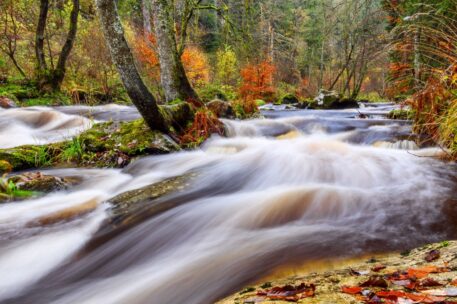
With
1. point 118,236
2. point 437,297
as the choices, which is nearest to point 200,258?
point 118,236

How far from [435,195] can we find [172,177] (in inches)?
126

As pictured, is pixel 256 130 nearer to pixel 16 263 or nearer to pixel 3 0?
pixel 16 263

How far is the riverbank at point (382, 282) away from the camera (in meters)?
1.28

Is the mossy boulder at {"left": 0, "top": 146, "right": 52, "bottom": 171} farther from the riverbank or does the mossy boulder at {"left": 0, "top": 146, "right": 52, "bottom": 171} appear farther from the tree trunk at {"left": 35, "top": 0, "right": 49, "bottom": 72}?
the tree trunk at {"left": 35, "top": 0, "right": 49, "bottom": 72}

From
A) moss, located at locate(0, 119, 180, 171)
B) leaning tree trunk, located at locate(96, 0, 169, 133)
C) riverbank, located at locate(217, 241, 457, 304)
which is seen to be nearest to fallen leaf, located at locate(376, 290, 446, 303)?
riverbank, located at locate(217, 241, 457, 304)

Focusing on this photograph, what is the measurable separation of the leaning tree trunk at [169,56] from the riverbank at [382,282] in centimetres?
623

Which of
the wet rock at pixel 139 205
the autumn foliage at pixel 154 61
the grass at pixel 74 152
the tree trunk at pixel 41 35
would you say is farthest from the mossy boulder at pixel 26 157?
the autumn foliage at pixel 154 61

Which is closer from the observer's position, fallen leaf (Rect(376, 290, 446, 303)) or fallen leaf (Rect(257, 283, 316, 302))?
fallen leaf (Rect(376, 290, 446, 303))

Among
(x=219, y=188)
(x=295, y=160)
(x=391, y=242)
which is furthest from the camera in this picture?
(x=295, y=160)

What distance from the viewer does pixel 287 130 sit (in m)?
7.62

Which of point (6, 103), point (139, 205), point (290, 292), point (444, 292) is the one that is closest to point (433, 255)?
point (444, 292)

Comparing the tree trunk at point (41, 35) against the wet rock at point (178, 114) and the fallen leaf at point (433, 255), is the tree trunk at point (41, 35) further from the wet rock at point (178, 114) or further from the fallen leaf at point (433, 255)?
the fallen leaf at point (433, 255)

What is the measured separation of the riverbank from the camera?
4.21 ft

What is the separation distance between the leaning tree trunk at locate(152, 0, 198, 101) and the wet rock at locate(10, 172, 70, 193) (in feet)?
13.2
